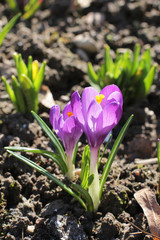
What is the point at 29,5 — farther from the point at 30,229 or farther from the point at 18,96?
the point at 30,229

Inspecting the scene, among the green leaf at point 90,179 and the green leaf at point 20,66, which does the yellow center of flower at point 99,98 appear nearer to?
the green leaf at point 90,179

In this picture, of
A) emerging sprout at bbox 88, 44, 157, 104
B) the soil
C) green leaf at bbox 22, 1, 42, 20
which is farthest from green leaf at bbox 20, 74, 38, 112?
green leaf at bbox 22, 1, 42, 20

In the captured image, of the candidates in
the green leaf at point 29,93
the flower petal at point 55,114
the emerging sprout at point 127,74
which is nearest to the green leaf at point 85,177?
the flower petal at point 55,114

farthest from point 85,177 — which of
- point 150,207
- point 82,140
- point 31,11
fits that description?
point 31,11

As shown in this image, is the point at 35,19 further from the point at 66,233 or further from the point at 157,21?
the point at 66,233

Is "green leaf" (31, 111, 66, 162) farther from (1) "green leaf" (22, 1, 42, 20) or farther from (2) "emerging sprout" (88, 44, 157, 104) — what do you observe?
(1) "green leaf" (22, 1, 42, 20)
